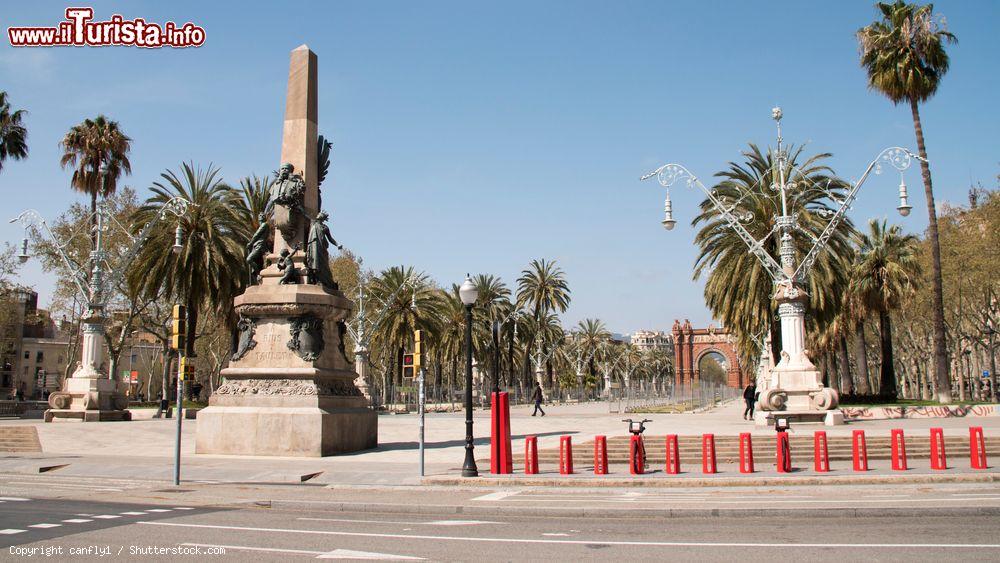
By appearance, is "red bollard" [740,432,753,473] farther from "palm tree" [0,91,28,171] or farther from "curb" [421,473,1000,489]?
"palm tree" [0,91,28,171]

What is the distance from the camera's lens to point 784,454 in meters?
15.0

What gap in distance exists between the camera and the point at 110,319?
181 feet

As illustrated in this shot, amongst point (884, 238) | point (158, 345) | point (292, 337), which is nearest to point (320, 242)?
A: point (292, 337)

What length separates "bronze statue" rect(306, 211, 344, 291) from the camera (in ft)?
69.5

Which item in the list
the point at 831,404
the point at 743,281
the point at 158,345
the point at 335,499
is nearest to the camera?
the point at 335,499

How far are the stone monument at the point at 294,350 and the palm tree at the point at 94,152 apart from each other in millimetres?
25987

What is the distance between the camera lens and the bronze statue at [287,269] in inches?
822

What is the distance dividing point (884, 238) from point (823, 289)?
515 inches

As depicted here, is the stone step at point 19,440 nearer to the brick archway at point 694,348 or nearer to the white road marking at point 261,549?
the white road marking at point 261,549

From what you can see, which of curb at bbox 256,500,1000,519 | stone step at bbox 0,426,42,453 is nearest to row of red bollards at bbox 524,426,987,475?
curb at bbox 256,500,1000,519

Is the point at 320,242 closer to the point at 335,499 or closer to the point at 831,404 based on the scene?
the point at 335,499

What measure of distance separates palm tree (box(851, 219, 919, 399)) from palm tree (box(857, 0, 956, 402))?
5.73 meters

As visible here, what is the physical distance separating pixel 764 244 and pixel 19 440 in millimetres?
31863

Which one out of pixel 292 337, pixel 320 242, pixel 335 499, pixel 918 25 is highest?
pixel 918 25
